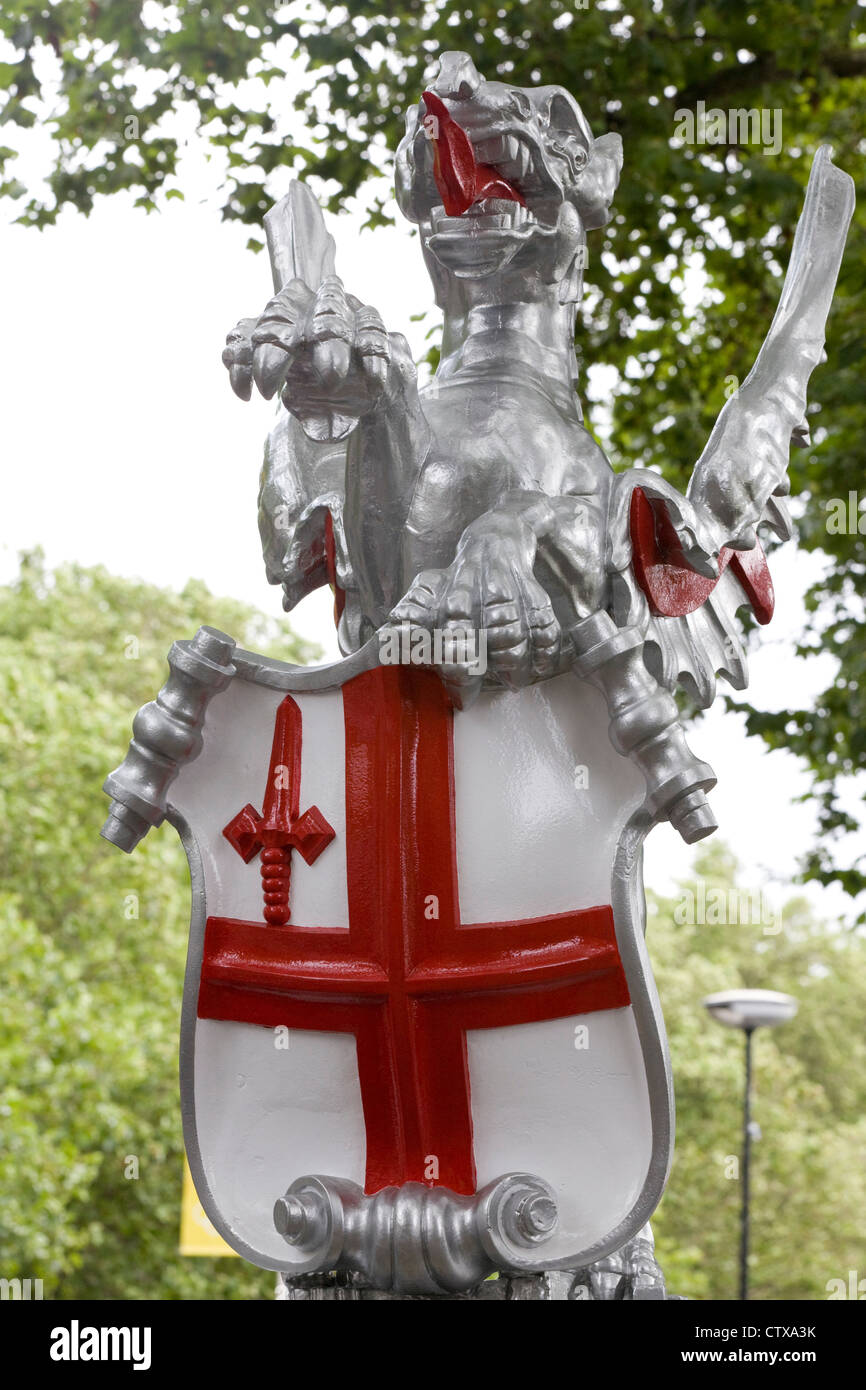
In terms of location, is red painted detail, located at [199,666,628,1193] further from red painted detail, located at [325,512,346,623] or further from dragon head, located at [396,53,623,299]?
dragon head, located at [396,53,623,299]

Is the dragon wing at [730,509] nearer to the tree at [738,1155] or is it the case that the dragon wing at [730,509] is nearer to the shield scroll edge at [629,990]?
the shield scroll edge at [629,990]

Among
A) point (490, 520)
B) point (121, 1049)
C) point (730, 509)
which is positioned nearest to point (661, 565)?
point (730, 509)

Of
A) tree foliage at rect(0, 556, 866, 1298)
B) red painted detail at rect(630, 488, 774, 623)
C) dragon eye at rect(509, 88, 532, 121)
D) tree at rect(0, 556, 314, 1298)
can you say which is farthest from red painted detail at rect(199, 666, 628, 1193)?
tree at rect(0, 556, 314, 1298)

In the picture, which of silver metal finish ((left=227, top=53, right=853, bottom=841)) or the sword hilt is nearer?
silver metal finish ((left=227, top=53, right=853, bottom=841))

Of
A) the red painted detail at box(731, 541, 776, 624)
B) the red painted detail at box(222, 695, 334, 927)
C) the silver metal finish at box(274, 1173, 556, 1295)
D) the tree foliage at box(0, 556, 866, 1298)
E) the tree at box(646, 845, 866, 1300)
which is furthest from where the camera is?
the tree at box(646, 845, 866, 1300)

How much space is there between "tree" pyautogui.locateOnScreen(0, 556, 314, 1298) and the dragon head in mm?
6984

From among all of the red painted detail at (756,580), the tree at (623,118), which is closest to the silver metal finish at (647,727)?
the red painted detail at (756,580)

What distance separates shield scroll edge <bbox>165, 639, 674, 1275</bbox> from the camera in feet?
4.70

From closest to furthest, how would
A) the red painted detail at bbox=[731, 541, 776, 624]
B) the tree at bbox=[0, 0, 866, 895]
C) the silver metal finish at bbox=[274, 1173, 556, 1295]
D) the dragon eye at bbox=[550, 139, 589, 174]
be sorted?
the silver metal finish at bbox=[274, 1173, 556, 1295], the dragon eye at bbox=[550, 139, 589, 174], the red painted detail at bbox=[731, 541, 776, 624], the tree at bbox=[0, 0, 866, 895]

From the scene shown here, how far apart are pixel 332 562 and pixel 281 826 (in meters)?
0.29

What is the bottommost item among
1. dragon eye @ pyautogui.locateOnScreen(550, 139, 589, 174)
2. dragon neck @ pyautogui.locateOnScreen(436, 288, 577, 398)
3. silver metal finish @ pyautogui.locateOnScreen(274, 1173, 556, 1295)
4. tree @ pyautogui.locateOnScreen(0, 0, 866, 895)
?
silver metal finish @ pyautogui.locateOnScreen(274, 1173, 556, 1295)

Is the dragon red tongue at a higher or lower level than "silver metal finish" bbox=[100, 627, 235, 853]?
higher
